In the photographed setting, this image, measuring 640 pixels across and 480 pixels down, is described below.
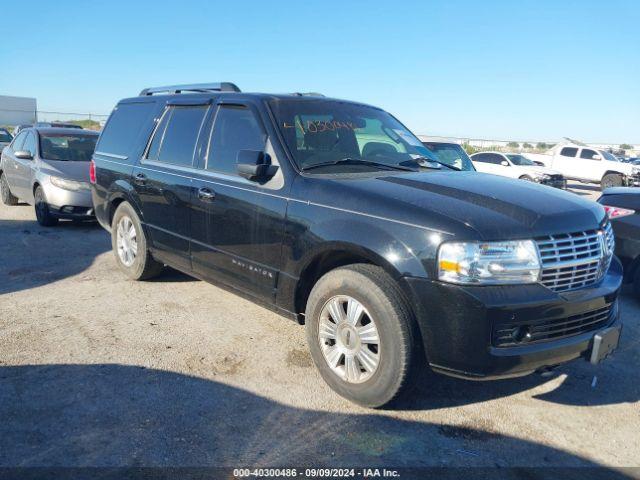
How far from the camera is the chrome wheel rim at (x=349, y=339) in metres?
3.32

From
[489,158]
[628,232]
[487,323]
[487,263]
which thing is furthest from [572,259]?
[489,158]

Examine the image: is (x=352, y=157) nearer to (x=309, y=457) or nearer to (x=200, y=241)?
(x=200, y=241)

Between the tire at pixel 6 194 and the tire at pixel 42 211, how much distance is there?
2375mm

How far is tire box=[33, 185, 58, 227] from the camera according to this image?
28.5 ft

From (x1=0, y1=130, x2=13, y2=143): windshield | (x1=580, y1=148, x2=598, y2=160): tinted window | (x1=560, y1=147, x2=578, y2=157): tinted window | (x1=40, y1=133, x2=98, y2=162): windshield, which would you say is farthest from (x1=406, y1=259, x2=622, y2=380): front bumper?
(x1=560, y1=147, x2=578, y2=157): tinted window

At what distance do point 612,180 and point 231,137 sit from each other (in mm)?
23028

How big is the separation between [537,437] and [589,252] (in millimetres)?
1126

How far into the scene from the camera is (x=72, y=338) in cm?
433

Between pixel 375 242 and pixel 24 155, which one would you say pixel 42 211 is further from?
pixel 375 242

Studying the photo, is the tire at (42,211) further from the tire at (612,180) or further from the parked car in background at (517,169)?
the tire at (612,180)

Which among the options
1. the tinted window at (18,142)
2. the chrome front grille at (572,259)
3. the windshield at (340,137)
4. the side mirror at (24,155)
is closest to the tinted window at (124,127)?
the windshield at (340,137)

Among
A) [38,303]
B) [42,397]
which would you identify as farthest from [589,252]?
[38,303]

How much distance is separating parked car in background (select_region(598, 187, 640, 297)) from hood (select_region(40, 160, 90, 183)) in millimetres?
7479

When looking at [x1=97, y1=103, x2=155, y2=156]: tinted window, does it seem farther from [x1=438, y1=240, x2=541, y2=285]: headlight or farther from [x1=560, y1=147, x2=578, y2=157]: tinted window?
[x1=560, y1=147, x2=578, y2=157]: tinted window
